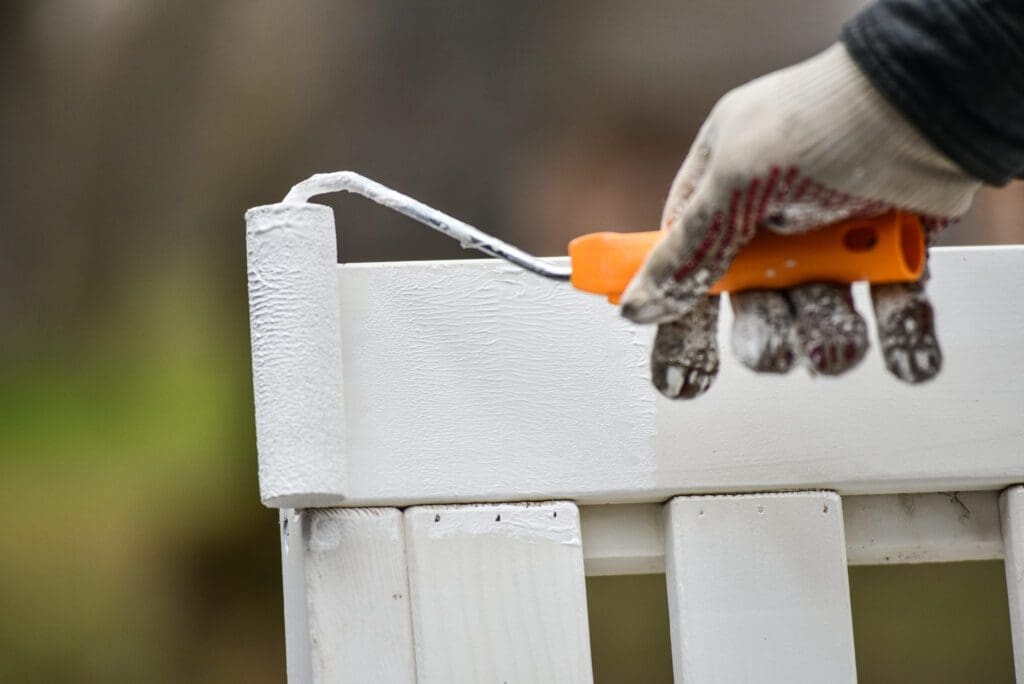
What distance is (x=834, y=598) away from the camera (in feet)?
2.67

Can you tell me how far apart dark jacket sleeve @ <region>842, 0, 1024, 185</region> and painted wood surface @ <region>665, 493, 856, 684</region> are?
295 mm

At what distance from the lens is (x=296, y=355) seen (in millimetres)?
772

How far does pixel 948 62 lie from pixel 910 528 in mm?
370

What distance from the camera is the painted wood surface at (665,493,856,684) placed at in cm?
81

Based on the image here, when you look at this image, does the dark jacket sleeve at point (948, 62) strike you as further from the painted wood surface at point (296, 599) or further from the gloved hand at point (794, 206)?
the painted wood surface at point (296, 599)

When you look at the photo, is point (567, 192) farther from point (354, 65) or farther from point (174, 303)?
point (174, 303)

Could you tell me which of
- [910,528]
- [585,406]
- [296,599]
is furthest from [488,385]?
[910,528]

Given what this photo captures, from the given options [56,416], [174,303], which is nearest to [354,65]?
[174,303]

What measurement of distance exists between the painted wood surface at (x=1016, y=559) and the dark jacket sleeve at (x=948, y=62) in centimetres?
33

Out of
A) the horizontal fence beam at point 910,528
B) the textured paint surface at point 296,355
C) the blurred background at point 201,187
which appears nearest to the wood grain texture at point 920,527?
the horizontal fence beam at point 910,528

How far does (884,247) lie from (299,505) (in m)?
0.37

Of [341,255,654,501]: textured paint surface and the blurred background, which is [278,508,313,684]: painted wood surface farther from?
the blurred background

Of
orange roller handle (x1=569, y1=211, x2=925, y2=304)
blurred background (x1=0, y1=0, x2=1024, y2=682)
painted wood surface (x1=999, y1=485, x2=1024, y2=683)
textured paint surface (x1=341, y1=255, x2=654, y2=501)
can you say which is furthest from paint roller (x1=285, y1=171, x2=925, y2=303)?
blurred background (x1=0, y1=0, x2=1024, y2=682)

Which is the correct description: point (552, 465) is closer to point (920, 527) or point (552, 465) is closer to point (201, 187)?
point (920, 527)
